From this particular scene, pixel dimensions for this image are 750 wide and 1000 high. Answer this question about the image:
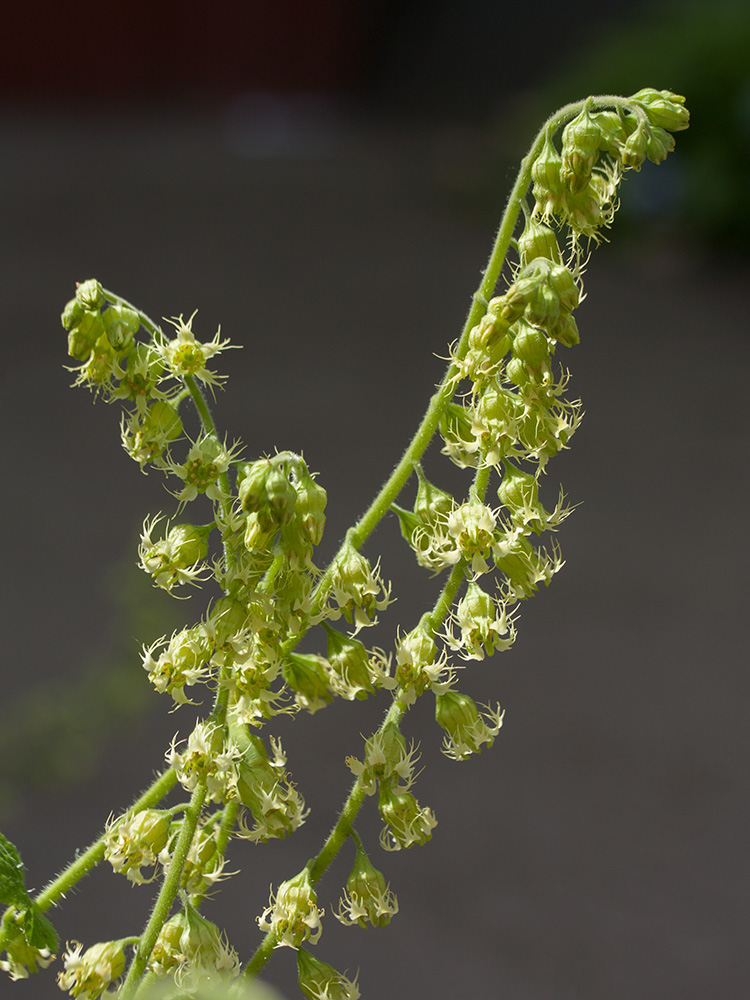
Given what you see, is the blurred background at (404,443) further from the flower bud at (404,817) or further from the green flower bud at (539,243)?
the flower bud at (404,817)

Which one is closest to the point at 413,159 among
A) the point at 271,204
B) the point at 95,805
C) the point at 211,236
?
the point at 271,204

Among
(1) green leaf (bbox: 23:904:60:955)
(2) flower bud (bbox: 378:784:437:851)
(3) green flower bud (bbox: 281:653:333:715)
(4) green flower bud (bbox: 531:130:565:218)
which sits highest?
(4) green flower bud (bbox: 531:130:565:218)

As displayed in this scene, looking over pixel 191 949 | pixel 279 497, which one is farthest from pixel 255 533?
pixel 191 949

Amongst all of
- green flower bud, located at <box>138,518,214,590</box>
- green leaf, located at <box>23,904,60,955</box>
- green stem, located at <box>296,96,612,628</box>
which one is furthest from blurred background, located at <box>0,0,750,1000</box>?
green leaf, located at <box>23,904,60,955</box>

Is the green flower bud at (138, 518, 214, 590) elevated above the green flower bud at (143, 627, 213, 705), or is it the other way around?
the green flower bud at (138, 518, 214, 590)

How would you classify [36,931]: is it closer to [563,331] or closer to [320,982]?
[320,982]

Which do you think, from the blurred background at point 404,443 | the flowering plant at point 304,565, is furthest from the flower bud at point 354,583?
the blurred background at point 404,443

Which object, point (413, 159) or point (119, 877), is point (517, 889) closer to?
point (119, 877)

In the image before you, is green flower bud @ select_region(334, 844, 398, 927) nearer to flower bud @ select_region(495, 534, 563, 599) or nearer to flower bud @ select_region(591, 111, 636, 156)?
flower bud @ select_region(495, 534, 563, 599)

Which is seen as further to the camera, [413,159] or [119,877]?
[413,159]
